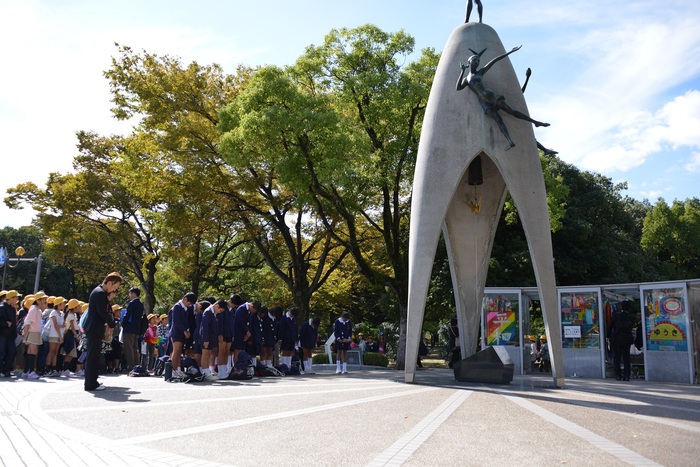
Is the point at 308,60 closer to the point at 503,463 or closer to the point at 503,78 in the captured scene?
the point at 503,78

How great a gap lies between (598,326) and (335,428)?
558 inches

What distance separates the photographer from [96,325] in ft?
33.8

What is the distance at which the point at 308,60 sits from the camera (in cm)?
2038

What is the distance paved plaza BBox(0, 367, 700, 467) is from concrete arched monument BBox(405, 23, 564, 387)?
312cm

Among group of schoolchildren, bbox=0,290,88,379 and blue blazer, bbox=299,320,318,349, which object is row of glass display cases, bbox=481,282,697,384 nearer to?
blue blazer, bbox=299,320,318,349

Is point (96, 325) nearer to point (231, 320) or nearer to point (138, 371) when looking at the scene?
point (231, 320)

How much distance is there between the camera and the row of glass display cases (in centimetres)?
1630

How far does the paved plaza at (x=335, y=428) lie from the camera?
5.02m

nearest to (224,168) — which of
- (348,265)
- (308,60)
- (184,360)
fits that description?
(308,60)

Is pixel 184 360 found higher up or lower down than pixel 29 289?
lower down

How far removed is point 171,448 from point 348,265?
24.2 m

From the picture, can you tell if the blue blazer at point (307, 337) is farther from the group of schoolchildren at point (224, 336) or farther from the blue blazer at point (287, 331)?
the blue blazer at point (287, 331)

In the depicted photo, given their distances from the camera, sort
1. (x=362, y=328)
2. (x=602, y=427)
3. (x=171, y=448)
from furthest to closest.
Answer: (x=362, y=328)
(x=602, y=427)
(x=171, y=448)

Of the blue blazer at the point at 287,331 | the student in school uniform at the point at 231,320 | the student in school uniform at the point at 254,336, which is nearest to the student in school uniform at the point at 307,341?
the blue blazer at the point at 287,331
